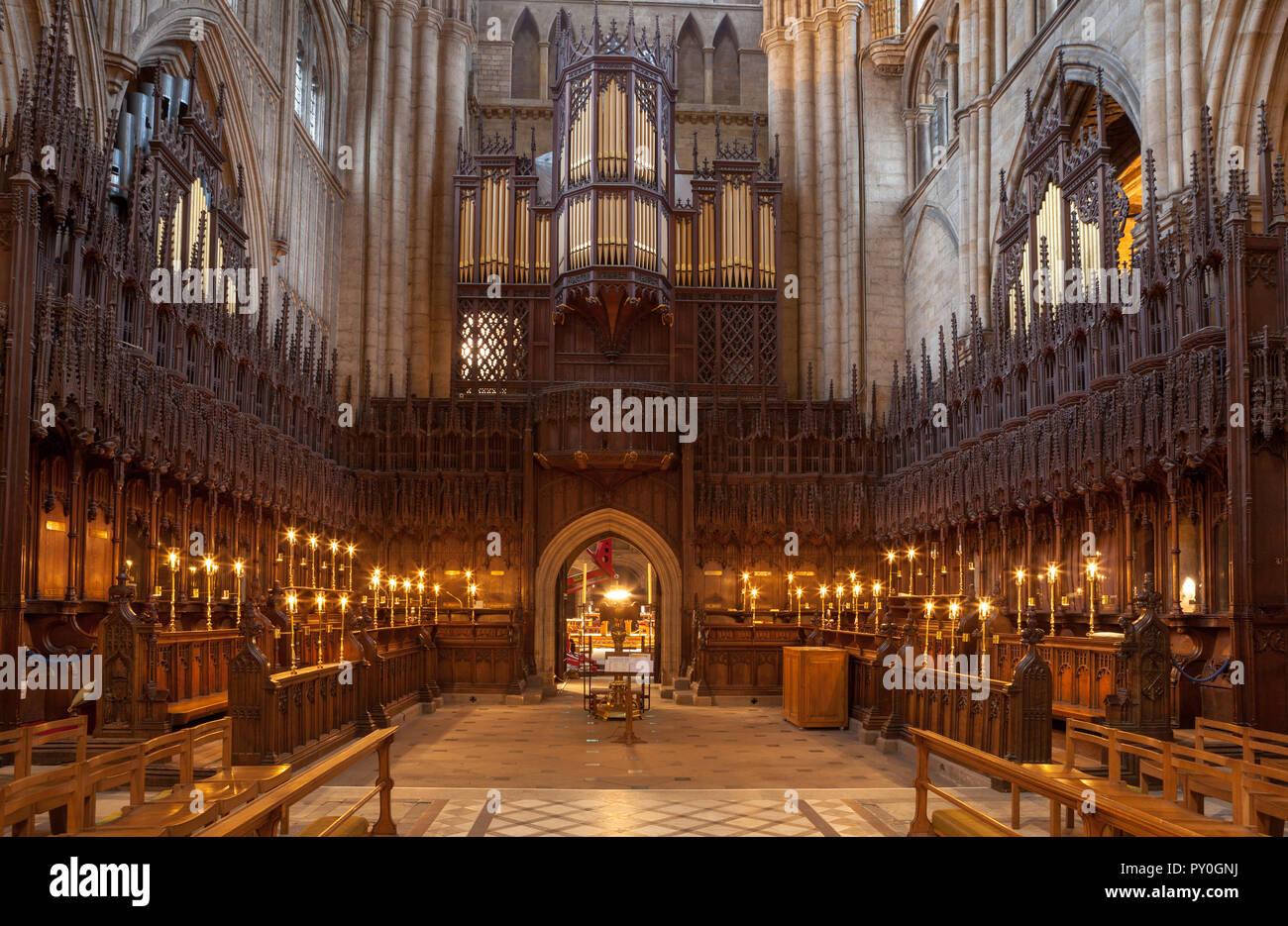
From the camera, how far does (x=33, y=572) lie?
1013cm

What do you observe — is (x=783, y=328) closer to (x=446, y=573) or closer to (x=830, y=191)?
(x=830, y=191)

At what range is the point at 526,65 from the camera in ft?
92.7

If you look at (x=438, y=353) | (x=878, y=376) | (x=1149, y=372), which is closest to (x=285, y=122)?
(x=438, y=353)

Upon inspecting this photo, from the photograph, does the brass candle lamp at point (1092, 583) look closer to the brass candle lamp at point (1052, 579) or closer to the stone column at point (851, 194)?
the brass candle lamp at point (1052, 579)

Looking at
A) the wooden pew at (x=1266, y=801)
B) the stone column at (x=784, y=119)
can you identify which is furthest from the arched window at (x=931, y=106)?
the wooden pew at (x=1266, y=801)

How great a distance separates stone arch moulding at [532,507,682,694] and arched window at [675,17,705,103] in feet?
39.9

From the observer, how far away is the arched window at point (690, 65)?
2827cm

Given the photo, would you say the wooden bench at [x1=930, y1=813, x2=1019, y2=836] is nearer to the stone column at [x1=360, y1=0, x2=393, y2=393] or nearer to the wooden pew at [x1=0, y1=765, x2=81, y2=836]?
the wooden pew at [x1=0, y1=765, x2=81, y2=836]

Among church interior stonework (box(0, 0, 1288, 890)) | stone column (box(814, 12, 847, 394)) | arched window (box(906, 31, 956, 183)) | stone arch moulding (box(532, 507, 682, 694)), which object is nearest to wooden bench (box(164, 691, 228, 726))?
church interior stonework (box(0, 0, 1288, 890))

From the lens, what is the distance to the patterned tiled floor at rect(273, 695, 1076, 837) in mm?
8070

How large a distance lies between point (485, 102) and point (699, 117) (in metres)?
5.33

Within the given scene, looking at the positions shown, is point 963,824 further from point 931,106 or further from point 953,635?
point 931,106

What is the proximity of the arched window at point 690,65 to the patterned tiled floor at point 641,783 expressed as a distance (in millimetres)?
17906

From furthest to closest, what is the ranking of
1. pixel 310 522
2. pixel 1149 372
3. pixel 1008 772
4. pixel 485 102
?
pixel 485 102 < pixel 310 522 < pixel 1149 372 < pixel 1008 772
